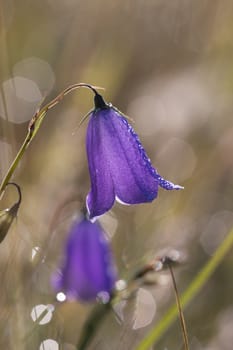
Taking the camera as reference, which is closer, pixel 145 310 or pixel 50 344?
pixel 50 344

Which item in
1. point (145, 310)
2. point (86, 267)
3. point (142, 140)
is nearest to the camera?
point (86, 267)

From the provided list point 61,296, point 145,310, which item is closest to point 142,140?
point 145,310

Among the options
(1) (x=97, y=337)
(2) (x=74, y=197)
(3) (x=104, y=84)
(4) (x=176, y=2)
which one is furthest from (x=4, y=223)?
(4) (x=176, y=2)

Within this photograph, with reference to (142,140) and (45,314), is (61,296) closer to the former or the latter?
(45,314)

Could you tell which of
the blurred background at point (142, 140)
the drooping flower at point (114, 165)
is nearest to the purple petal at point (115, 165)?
the drooping flower at point (114, 165)

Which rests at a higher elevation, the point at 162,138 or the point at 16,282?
the point at 16,282

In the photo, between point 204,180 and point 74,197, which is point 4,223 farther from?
point 204,180

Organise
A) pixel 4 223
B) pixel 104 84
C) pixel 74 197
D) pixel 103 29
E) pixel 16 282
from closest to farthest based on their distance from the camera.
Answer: pixel 4 223 < pixel 16 282 < pixel 74 197 < pixel 104 84 < pixel 103 29

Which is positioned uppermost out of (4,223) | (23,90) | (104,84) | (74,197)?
(4,223)
